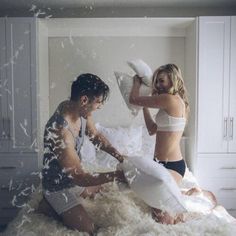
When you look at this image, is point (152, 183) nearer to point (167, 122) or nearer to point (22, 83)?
point (167, 122)

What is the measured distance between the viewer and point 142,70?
33.4 inches

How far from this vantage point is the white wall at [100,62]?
0.82 m

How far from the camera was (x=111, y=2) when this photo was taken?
0.85 m

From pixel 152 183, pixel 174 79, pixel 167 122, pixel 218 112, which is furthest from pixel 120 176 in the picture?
pixel 218 112

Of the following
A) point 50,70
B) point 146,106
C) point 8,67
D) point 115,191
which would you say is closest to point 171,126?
point 146,106

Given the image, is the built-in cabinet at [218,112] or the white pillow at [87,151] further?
the built-in cabinet at [218,112]

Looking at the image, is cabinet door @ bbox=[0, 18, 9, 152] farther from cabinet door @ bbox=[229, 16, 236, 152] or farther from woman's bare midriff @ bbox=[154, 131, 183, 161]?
cabinet door @ bbox=[229, 16, 236, 152]

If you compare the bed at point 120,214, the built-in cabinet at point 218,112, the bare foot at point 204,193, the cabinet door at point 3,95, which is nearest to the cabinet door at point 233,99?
the built-in cabinet at point 218,112

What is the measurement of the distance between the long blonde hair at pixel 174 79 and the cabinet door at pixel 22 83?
311 millimetres

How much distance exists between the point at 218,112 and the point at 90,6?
0.51 metres

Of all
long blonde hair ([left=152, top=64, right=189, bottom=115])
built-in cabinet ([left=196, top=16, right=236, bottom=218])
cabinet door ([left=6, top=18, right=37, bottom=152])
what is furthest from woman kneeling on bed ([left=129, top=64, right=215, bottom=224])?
cabinet door ([left=6, top=18, right=37, bottom=152])

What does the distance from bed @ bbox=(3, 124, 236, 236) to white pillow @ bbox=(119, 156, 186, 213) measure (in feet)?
0.08

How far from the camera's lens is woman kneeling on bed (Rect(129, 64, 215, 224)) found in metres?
0.84

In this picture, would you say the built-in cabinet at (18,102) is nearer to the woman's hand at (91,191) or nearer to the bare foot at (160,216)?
the woman's hand at (91,191)
